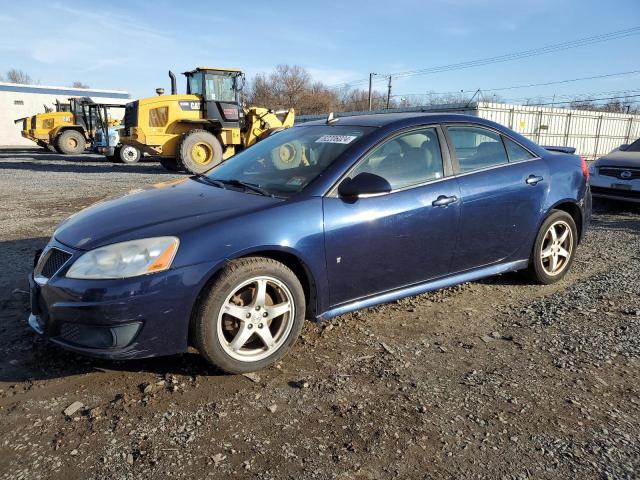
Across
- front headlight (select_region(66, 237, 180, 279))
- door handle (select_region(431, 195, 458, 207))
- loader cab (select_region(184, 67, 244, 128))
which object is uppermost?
loader cab (select_region(184, 67, 244, 128))

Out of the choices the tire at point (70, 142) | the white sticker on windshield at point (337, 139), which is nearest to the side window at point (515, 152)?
the white sticker on windshield at point (337, 139)

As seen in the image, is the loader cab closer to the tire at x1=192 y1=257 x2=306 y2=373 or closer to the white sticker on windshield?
the white sticker on windshield

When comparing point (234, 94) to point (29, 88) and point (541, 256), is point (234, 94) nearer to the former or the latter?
point (541, 256)

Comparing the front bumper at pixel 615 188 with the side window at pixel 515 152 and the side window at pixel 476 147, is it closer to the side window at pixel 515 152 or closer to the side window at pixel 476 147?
the side window at pixel 515 152

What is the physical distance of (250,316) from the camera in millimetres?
2736

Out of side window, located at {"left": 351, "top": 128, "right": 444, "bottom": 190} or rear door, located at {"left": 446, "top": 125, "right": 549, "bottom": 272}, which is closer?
side window, located at {"left": 351, "top": 128, "right": 444, "bottom": 190}

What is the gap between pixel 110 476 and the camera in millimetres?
1976

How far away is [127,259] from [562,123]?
1053 inches

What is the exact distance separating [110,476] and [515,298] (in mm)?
3340

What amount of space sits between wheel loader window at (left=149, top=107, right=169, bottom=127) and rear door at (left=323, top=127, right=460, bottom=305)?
12.4 metres

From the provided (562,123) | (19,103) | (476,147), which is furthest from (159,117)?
(19,103)

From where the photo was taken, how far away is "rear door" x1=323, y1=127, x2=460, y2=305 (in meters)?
2.97

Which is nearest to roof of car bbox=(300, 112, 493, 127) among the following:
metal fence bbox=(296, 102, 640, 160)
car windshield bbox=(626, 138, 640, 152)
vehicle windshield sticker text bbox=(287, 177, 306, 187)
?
vehicle windshield sticker text bbox=(287, 177, 306, 187)

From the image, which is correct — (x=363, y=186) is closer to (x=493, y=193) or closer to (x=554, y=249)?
(x=493, y=193)
